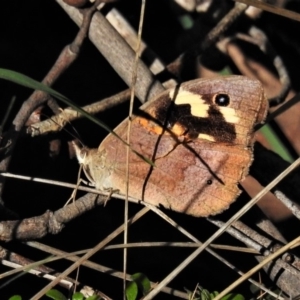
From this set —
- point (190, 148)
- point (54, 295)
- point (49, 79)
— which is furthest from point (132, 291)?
point (49, 79)

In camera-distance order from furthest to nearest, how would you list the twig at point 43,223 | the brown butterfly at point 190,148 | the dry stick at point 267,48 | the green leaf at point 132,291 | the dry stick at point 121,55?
the dry stick at point 267,48 → the dry stick at point 121,55 → the brown butterfly at point 190,148 → the twig at point 43,223 → the green leaf at point 132,291

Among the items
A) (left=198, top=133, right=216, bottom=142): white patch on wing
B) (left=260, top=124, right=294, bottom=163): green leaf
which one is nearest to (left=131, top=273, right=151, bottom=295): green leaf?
(left=198, top=133, right=216, bottom=142): white patch on wing

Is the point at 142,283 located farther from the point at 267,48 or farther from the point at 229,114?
the point at 267,48

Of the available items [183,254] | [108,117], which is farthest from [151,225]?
[108,117]

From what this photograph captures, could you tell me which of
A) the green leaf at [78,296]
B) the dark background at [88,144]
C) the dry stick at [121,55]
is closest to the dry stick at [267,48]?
the dark background at [88,144]

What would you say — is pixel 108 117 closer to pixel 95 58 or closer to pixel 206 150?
pixel 95 58

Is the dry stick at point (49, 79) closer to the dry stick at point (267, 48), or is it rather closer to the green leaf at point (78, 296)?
the green leaf at point (78, 296)

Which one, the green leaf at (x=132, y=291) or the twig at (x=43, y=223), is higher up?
the twig at (x=43, y=223)
